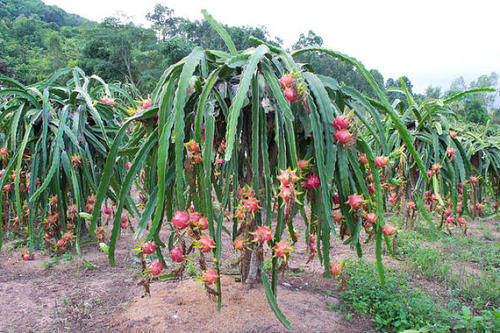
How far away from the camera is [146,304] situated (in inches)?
72.1

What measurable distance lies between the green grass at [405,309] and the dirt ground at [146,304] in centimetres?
10

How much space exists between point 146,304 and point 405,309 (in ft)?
4.97

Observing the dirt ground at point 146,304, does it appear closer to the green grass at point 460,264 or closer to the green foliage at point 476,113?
the green grass at point 460,264

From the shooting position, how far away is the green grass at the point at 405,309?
1659 millimetres

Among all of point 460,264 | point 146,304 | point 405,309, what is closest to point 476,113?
point 460,264

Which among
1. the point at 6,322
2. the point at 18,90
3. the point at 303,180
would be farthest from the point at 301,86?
the point at 18,90

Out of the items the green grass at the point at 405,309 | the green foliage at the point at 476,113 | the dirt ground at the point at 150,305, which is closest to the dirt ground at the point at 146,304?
the dirt ground at the point at 150,305

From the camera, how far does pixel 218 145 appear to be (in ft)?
4.82

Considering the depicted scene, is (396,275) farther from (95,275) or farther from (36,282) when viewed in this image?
(36,282)

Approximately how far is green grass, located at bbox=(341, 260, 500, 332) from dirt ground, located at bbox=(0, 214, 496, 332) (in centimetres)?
10

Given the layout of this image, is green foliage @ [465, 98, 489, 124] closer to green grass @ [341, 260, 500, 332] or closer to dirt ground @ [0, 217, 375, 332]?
green grass @ [341, 260, 500, 332]

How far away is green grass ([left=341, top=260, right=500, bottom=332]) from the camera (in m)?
1.66

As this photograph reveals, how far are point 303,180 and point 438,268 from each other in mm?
2104

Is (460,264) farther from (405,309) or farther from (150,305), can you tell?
(150,305)
